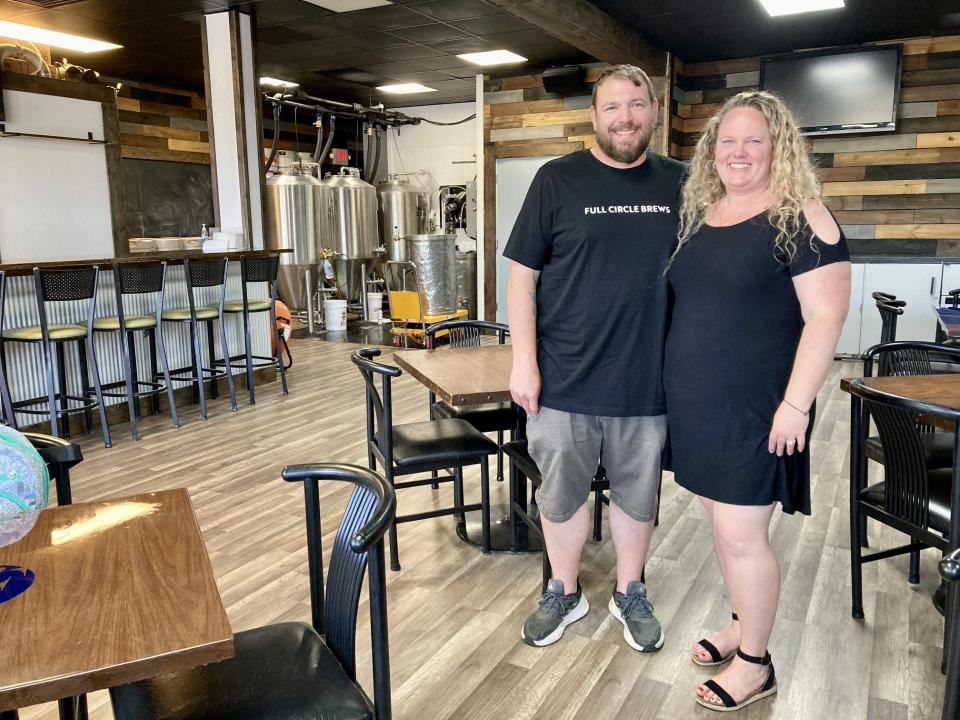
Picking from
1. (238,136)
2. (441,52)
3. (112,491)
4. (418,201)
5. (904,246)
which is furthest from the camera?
(418,201)

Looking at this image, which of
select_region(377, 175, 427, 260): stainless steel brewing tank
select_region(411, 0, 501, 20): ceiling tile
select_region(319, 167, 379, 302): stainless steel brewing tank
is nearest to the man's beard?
select_region(411, 0, 501, 20): ceiling tile

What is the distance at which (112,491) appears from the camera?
12.5ft

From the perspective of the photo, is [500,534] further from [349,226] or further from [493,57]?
[349,226]

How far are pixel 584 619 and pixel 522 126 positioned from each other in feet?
22.5

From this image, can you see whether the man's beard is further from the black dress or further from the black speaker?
the black speaker

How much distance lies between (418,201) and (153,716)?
405 inches

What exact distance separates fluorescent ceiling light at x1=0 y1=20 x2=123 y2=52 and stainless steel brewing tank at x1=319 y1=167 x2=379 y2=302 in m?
3.06

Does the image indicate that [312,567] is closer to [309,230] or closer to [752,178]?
[752,178]

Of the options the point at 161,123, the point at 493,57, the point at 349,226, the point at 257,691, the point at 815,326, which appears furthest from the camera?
the point at 349,226

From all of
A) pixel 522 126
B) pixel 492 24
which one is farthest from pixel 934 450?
pixel 522 126

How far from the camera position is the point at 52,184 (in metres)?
6.79

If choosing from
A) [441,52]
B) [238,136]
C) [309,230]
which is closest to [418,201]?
[309,230]

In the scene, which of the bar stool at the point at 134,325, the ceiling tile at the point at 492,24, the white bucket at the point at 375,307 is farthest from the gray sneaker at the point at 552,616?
the white bucket at the point at 375,307

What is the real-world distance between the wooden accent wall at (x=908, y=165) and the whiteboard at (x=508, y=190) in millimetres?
1589
